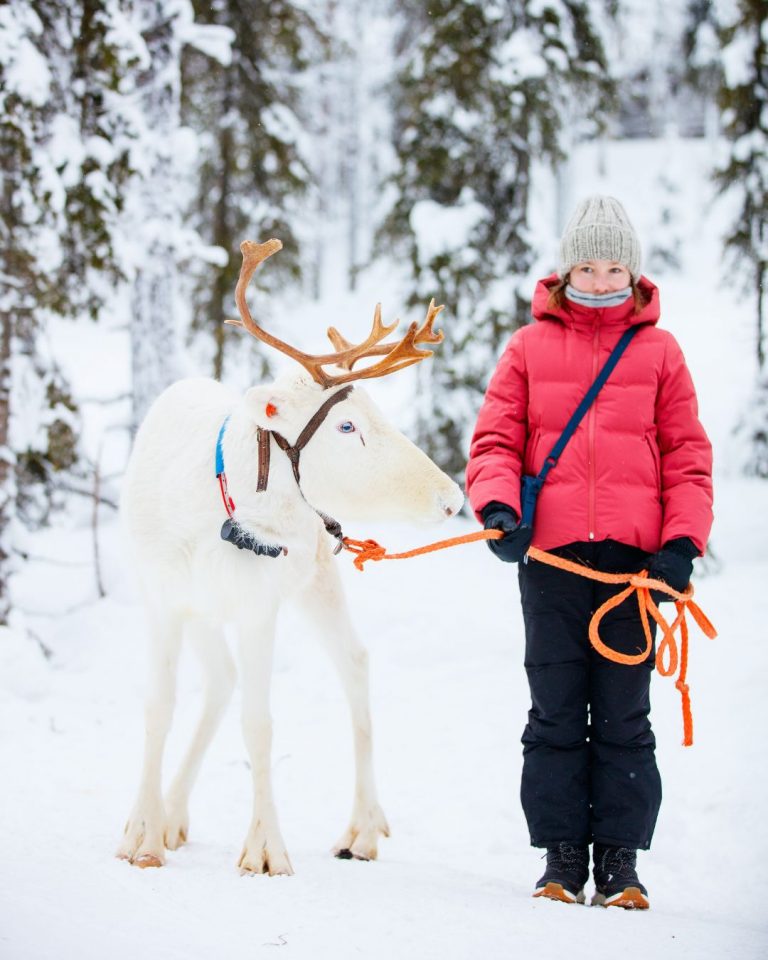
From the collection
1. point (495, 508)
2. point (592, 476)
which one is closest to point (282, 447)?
point (495, 508)

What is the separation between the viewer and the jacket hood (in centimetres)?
343

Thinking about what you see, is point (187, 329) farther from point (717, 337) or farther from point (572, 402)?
point (717, 337)

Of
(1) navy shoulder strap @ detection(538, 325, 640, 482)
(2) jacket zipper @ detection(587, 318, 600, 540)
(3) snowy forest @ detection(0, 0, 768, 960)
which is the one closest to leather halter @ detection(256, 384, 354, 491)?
(3) snowy forest @ detection(0, 0, 768, 960)

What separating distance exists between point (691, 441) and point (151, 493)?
2.01 metres

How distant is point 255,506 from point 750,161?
25.7ft

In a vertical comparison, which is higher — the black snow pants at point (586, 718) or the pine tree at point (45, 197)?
the pine tree at point (45, 197)

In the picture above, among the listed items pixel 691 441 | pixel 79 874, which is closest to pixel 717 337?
pixel 691 441

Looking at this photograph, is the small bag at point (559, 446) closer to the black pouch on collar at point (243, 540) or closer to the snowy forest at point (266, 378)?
the black pouch on collar at point (243, 540)

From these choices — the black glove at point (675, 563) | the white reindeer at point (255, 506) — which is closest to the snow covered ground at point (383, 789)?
the white reindeer at point (255, 506)

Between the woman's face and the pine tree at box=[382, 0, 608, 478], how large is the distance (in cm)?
567

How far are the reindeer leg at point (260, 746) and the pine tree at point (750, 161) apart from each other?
7.34 m

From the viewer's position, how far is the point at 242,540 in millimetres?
3438

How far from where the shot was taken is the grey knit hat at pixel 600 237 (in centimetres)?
338

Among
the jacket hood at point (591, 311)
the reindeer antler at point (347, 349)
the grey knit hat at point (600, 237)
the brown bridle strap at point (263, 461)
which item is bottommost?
the brown bridle strap at point (263, 461)
